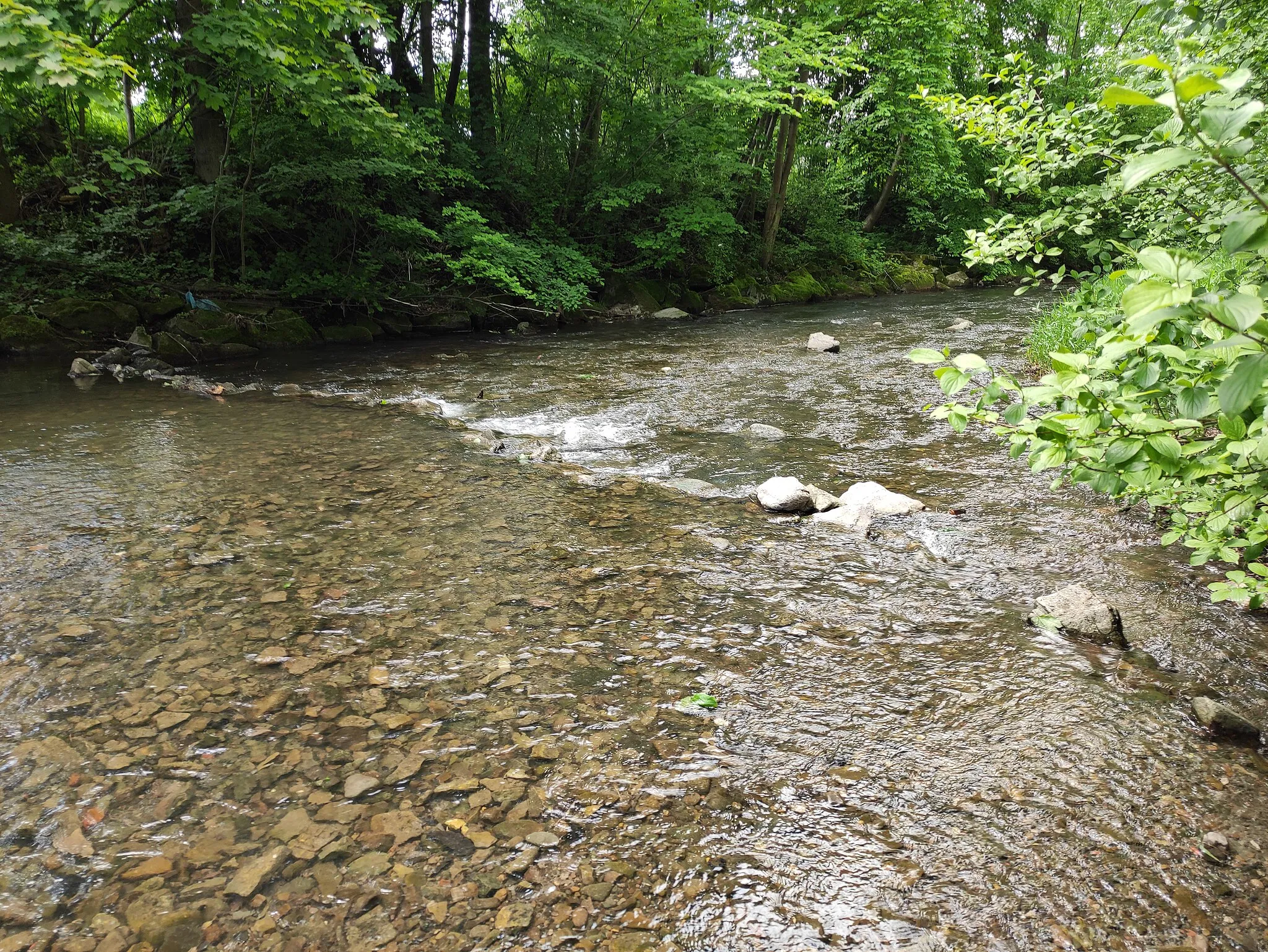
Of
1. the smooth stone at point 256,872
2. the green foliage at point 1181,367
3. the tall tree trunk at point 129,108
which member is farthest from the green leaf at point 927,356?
the tall tree trunk at point 129,108

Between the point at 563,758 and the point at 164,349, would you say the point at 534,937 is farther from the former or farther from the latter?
the point at 164,349

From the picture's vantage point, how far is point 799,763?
8.41ft

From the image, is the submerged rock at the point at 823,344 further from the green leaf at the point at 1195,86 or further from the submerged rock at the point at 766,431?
the green leaf at the point at 1195,86

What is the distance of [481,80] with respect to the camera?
1580 cm

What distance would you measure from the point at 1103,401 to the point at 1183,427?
0.61ft

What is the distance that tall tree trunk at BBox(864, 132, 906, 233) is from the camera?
970 inches

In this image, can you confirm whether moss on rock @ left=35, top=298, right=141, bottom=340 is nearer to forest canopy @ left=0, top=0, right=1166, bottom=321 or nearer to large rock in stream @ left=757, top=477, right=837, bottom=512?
forest canopy @ left=0, top=0, right=1166, bottom=321

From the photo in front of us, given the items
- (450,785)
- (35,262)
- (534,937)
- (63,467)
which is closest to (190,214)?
(35,262)

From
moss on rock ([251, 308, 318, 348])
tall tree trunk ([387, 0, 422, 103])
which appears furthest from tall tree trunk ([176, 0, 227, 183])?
tall tree trunk ([387, 0, 422, 103])

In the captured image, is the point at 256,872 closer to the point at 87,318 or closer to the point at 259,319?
the point at 259,319

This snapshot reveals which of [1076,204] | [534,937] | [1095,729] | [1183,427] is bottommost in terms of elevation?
[534,937]

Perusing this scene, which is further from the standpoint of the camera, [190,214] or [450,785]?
[190,214]

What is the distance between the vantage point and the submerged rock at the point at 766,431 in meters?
6.86

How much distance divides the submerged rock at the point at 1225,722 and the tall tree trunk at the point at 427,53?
15.9 m
